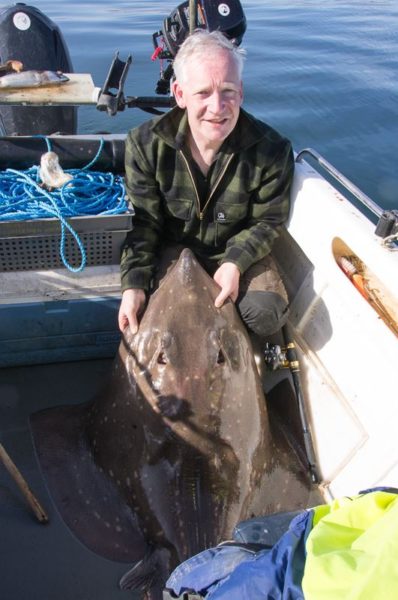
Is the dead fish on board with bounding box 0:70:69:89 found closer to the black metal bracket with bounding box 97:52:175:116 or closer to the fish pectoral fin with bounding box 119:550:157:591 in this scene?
the black metal bracket with bounding box 97:52:175:116

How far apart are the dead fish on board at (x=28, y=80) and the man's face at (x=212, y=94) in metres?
1.55

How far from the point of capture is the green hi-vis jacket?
10.0 feet

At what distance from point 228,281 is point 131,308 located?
61cm

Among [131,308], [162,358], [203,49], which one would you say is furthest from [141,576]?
[203,49]

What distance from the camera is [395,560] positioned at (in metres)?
1.04

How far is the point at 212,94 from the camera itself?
2.75 meters

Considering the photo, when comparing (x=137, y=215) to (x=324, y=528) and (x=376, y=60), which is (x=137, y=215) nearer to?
(x=324, y=528)

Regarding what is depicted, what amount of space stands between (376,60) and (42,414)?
12.5m

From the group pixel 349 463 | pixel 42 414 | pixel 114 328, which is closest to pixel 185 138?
pixel 114 328

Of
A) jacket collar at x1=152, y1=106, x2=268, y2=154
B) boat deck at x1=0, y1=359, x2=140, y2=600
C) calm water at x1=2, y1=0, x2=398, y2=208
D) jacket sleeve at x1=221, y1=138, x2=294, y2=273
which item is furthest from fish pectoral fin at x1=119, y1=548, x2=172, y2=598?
calm water at x1=2, y1=0, x2=398, y2=208

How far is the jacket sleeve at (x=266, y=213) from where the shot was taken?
3113 millimetres

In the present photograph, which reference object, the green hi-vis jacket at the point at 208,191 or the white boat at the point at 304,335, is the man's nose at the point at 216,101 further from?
the white boat at the point at 304,335

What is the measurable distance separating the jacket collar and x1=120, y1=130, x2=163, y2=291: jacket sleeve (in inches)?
6.3

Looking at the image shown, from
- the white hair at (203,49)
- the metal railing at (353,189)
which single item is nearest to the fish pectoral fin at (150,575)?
the metal railing at (353,189)
